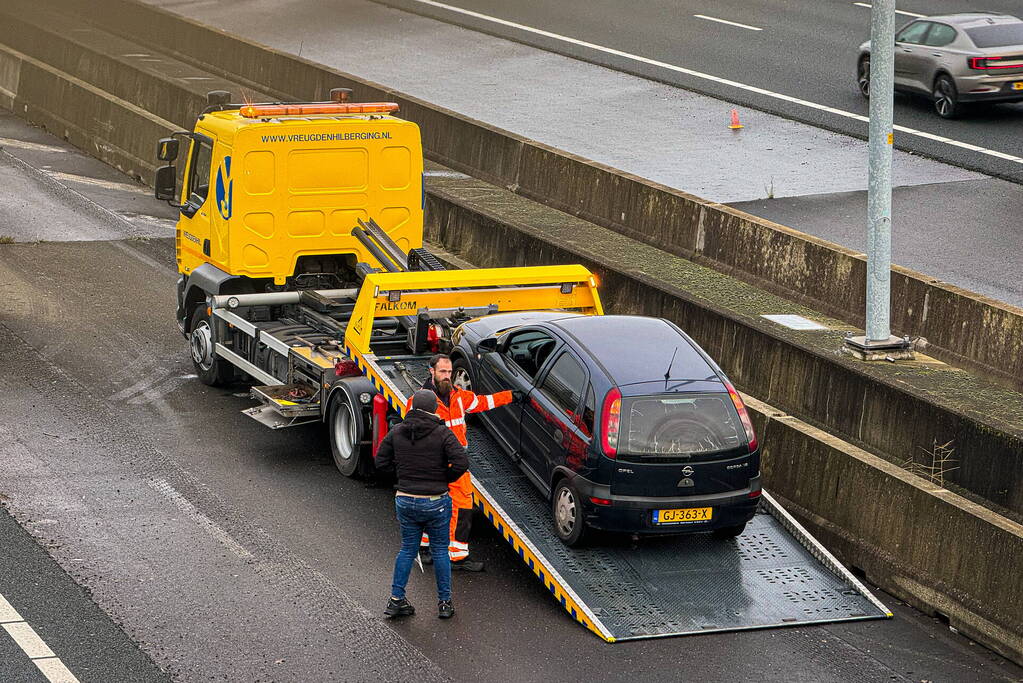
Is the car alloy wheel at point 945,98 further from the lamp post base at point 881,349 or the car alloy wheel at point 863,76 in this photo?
the lamp post base at point 881,349

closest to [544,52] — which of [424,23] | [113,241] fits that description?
[424,23]

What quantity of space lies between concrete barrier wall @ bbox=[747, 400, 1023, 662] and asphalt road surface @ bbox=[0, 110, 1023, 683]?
9.6 inches

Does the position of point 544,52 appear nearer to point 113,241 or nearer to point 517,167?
point 517,167

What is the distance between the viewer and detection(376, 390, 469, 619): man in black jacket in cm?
1106

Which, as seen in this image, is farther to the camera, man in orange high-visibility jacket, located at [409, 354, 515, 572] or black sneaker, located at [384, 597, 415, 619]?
man in orange high-visibility jacket, located at [409, 354, 515, 572]

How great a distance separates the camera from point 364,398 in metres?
13.6

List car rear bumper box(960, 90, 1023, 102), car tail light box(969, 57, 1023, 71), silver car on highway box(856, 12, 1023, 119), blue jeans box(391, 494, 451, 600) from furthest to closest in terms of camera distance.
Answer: car rear bumper box(960, 90, 1023, 102), silver car on highway box(856, 12, 1023, 119), car tail light box(969, 57, 1023, 71), blue jeans box(391, 494, 451, 600)

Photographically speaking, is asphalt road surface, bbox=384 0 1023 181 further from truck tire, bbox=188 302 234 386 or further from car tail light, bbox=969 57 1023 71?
truck tire, bbox=188 302 234 386

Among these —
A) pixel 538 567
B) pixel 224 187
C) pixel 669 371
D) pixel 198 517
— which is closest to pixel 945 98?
pixel 224 187

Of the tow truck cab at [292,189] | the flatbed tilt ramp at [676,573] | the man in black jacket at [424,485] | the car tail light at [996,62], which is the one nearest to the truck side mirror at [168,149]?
the tow truck cab at [292,189]

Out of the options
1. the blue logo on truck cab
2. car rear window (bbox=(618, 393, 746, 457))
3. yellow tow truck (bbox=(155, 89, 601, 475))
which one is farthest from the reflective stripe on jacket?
the blue logo on truck cab

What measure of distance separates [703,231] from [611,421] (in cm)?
766

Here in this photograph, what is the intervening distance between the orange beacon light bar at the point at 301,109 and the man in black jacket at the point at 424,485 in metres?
5.58

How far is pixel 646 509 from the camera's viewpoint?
11508mm
